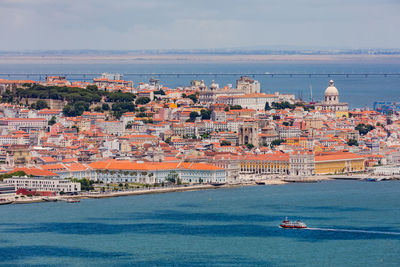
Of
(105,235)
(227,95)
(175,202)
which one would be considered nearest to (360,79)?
(227,95)

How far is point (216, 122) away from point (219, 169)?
11.8 meters

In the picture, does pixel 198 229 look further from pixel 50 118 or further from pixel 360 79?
pixel 360 79

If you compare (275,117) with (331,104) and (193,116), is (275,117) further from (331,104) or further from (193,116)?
(331,104)

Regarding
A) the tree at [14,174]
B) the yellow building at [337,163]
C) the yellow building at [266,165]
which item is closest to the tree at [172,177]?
the yellow building at [266,165]

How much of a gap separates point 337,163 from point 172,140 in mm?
6931

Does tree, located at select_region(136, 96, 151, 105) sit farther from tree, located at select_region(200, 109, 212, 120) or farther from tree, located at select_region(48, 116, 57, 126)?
tree, located at select_region(48, 116, 57, 126)

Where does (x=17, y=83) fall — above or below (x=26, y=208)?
above

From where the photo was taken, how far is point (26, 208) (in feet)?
112

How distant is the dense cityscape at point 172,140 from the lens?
3997cm

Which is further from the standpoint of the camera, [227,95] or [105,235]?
[227,95]

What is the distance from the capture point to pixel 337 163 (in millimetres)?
44375

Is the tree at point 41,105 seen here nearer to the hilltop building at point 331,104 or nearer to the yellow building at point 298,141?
the hilltop building at point 331,104

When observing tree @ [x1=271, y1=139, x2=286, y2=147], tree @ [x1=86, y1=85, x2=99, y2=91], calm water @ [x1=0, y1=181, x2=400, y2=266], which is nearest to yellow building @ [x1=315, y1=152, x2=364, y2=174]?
tree @ [x1=271, y1=139, x2=286, y2=147]

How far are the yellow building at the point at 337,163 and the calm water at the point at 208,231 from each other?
5734 mm
